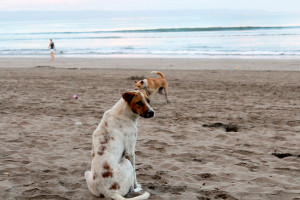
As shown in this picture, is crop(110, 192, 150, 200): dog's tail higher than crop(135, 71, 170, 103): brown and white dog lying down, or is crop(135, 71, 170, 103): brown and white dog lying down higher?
crop(135, 71, 170, 103): brown and white dog lying down

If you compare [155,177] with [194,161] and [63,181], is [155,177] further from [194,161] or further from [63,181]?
[63,181]

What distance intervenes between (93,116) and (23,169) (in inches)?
134

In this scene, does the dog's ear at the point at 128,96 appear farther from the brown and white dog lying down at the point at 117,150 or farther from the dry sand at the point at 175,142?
the dry sand at the point at 175,142

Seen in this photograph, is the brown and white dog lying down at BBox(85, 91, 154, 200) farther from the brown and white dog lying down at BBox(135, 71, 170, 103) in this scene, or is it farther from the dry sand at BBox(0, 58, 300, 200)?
the brown and white dog lying down at BBox(135, 71, 170, 103)

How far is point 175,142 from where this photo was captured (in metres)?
5.98

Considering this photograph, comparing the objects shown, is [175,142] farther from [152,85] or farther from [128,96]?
[152,85]

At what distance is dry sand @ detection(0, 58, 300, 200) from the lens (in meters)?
4.02

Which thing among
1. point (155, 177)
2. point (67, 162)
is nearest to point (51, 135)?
point (67, 162)

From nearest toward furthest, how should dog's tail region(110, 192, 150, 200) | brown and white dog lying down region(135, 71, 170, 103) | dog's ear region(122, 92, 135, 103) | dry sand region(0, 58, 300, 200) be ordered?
dog's tail region(110, 192, 150, 200) → dog's ear region(122, 92, 135, 103) → dry sand region(0, 58, 300, 200) → brown and white dog lying down region(135, 71, 170, 103)

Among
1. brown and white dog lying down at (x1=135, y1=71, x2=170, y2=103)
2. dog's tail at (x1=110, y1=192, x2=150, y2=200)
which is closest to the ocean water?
brown and white dog lying down at (x1=135, y1=71, x2=170, y2=103)

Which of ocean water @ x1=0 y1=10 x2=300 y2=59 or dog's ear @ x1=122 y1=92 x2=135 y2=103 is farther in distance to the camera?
ocean water @ x1=0 y1=10 x2=300 y2=59

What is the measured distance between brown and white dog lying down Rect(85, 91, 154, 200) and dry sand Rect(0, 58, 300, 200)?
0.86 feet

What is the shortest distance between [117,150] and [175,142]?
2.44m

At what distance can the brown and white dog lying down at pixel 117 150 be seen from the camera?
3509mm
